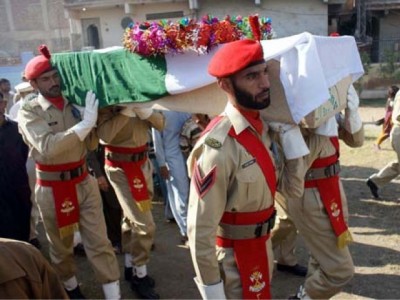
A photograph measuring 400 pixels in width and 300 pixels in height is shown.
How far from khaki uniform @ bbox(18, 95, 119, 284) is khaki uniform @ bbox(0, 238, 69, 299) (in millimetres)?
1903

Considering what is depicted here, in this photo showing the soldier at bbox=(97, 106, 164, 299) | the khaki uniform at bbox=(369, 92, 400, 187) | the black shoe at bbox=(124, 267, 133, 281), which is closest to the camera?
the soldier at bbox=(97, 106, 164, 299)

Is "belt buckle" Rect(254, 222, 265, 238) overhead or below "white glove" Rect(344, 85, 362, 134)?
below

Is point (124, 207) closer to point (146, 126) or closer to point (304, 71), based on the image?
point (146, 126)

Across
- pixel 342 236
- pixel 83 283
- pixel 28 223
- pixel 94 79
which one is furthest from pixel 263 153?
pixel 28 223

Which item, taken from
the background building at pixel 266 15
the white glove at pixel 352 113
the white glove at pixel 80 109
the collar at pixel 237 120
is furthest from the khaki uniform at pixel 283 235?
the background building at pixel 266 15

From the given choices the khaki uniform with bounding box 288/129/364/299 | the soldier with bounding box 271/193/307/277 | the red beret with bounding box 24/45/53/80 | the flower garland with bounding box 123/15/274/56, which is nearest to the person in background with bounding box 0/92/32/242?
the red beret with bounding box 24/45/53/80

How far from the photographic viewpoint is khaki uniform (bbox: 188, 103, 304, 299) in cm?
244

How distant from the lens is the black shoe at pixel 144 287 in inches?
164

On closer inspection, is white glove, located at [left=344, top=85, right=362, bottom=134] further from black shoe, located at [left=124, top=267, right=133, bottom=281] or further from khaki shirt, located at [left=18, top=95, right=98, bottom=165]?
black shoe, located at [left=124, top=267, right=133, bottom=281]

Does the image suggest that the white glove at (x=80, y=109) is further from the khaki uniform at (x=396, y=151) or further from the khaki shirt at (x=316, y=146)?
the khaki uniform at (x=396, y=151)

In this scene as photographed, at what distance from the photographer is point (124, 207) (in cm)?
417

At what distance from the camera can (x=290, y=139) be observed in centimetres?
277

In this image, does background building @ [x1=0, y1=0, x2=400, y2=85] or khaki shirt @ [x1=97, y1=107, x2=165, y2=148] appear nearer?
khaki shirt @ [x1=97, y1=107, x2=165, y2=148]

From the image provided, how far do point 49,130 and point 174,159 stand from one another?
6.12ft
